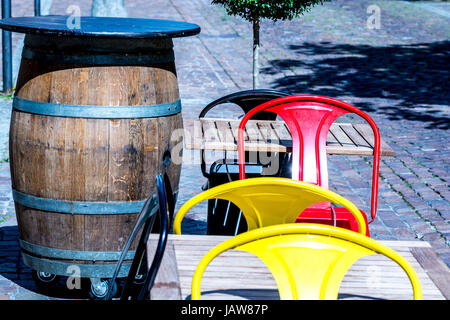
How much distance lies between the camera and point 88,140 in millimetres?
3594

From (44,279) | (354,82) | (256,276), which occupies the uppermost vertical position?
(256,276)

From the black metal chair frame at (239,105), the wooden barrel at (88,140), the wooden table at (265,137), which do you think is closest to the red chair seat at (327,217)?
the wooden table at (265,137)

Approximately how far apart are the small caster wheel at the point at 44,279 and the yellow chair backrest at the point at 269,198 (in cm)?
151

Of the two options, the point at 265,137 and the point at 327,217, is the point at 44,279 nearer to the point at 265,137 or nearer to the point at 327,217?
the point at 265,137

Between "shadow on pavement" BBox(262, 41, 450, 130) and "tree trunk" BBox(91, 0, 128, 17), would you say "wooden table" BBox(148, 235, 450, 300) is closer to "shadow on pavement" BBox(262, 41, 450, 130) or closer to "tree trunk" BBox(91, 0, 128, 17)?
"shadow on pavement" BBox(262, 41, 450, 130)

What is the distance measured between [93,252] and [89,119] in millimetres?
724

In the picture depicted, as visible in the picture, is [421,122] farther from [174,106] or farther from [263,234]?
[263,234]

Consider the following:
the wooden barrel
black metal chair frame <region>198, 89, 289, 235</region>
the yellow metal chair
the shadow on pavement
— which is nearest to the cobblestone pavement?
the shadow on pavement

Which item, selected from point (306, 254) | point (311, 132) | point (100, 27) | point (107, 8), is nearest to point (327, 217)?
point (311, 132)

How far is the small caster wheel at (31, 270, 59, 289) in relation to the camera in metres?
4.12

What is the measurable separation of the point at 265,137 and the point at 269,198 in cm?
138

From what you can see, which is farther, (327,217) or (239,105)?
(239,105)

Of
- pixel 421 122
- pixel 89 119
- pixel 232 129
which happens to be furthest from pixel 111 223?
pixel 421 122

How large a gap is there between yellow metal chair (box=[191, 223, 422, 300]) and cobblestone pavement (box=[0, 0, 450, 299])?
2270mm
